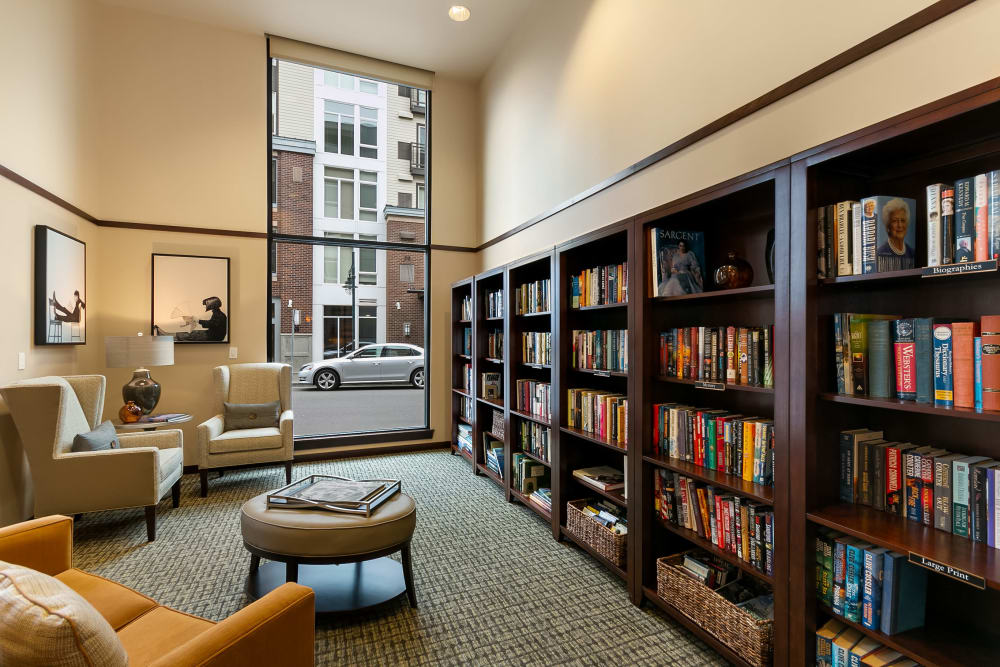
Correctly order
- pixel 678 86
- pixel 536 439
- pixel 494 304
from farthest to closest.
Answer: pixel 494 304 → pixel 536 439 → pixel 678 86

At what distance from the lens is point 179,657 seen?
110 cm

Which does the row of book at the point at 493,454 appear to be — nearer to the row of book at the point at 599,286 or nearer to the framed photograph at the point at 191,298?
the row of book at the point at 599,286

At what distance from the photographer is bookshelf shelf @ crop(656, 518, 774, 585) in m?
1.84

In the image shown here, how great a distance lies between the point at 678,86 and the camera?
266 cm

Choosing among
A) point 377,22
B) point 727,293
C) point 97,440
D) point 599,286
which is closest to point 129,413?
point 97,440

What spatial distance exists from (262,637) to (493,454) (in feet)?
10.2

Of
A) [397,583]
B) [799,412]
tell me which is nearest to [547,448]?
[397,583]

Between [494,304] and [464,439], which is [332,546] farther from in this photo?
[464,439]

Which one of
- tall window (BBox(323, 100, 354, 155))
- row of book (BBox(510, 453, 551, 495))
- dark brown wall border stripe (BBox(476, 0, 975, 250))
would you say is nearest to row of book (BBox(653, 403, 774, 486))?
dark brown wall border stripe (BBox(476, 0, 975, 250))

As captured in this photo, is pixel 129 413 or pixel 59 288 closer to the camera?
pixel 59 288

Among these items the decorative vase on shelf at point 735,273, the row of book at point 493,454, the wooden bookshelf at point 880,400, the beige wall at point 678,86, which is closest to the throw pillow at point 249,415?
the row of book at point 493,454

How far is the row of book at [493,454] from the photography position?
4.19 m

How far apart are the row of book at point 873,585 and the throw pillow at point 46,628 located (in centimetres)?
197

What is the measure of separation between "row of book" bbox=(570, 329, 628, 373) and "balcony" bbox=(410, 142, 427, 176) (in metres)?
3.43
